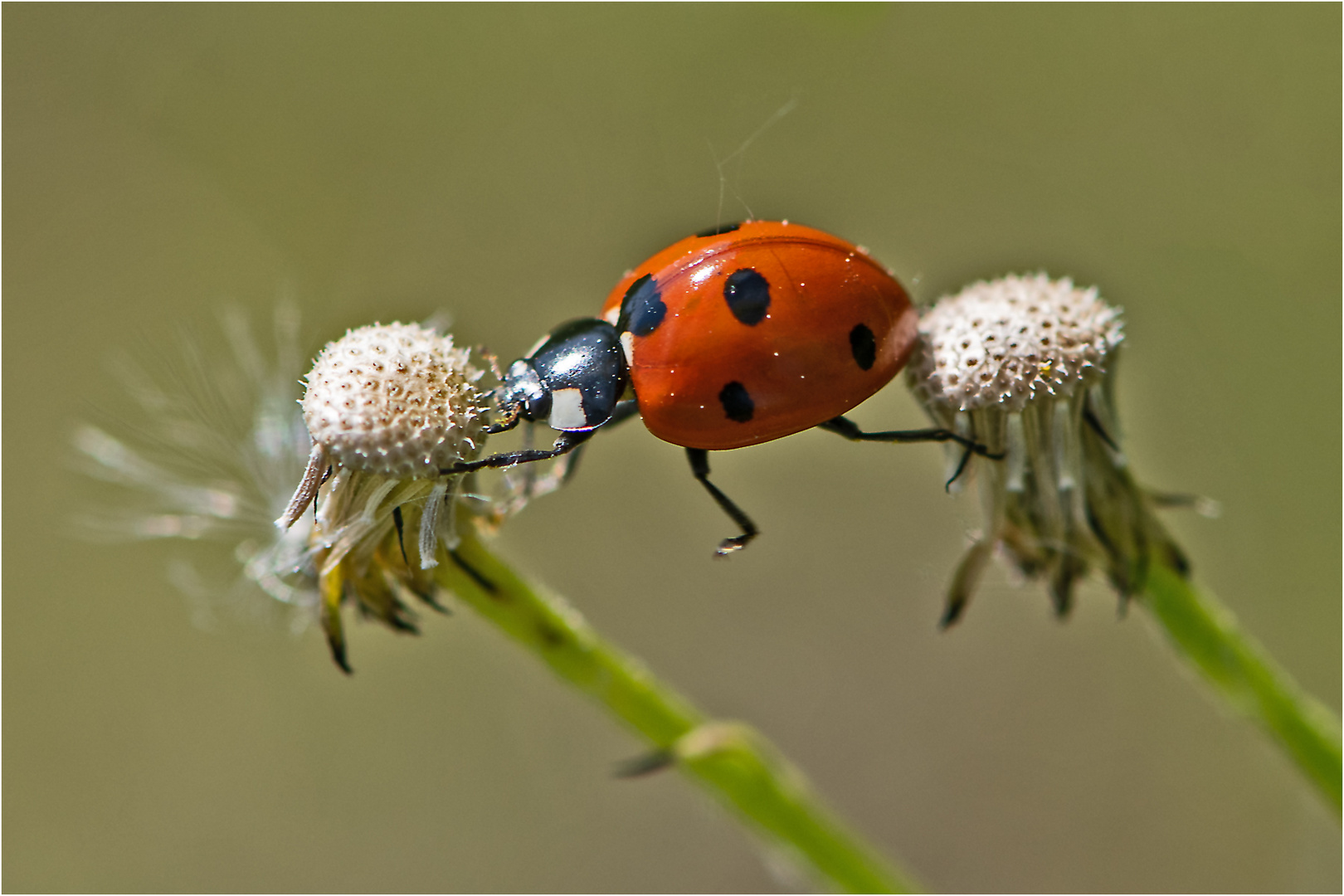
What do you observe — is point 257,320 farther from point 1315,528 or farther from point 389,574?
point 1315,528

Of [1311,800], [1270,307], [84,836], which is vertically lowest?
[84,836]

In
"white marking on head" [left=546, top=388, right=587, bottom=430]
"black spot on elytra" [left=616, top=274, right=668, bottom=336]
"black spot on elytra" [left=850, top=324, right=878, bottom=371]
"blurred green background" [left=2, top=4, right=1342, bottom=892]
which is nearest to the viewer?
"black spot on elytra" [left=850, top=324, right=878, bottom=371]

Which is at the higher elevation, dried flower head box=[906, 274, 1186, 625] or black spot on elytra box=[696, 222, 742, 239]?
black spot on elytra box=[696, 222, 742, 239]

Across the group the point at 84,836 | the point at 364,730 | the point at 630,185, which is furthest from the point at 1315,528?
the point at 84,836

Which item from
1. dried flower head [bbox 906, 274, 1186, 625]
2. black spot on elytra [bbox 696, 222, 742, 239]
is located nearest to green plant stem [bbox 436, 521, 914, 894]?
dried flower head [bbox 906, 274, 1186, 625]

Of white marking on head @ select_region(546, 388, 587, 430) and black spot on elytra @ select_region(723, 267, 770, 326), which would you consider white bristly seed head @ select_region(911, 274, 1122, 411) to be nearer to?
black spot on elytra @ select_region(723, 267, 770, 326)

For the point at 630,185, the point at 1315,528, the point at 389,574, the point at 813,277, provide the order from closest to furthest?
the point at 389,574 < the point at 813,277 < the point at 1315,528 < the point at 630,185

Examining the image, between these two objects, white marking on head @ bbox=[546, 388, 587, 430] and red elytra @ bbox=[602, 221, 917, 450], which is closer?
red elytra @ bbox=[602, 221, 917, 450]
